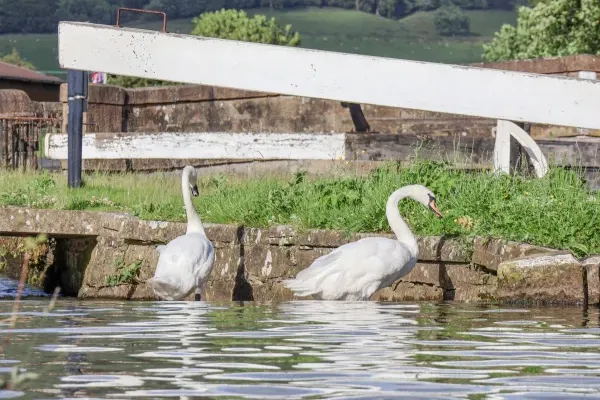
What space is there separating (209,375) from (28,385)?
0.70 metres

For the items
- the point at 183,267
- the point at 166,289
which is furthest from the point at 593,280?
the point at 166,289

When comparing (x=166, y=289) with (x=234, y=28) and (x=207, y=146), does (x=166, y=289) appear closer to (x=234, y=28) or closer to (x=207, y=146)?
(x=207, y=146)

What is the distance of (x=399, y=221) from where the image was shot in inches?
379

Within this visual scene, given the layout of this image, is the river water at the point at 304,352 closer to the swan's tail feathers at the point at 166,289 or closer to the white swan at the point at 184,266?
the white swan at the point at 184,266

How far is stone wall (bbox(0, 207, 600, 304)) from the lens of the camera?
28.5 feet

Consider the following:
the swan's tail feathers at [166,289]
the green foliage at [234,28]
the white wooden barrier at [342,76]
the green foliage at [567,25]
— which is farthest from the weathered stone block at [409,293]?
the green foliage at [234,28]

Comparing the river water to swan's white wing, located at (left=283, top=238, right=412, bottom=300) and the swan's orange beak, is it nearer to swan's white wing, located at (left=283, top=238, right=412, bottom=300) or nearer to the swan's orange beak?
swan's white wing, located at (left=283, top=238, right=412, bottom=300)

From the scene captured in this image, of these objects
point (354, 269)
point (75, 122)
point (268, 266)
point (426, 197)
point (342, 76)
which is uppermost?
point (342, 76)

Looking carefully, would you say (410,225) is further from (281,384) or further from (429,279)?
(281,384)

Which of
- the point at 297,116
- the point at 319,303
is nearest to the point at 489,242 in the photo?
the point at 319,303

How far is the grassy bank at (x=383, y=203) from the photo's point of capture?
947 centimetres

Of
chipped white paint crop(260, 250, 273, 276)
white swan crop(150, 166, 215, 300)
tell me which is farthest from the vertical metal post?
chipped white paint crop(260, 250, 273, 276)

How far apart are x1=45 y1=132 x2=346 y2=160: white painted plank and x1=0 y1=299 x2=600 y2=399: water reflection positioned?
144 inches

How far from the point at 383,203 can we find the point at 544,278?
211 centimetres
